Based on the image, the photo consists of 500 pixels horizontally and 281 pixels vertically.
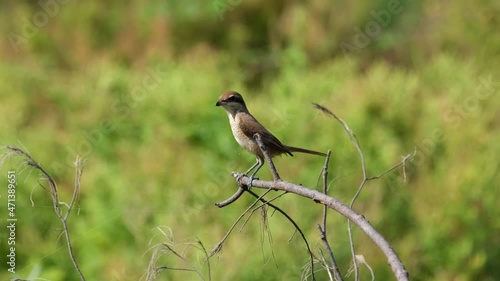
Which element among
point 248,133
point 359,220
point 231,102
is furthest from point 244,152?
point 359,220

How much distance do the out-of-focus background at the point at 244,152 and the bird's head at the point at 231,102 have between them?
487 mm

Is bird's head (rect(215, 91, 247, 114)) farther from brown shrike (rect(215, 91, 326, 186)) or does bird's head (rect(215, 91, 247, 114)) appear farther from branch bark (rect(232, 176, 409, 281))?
branch bark (rect(232, 176, 409, 281))

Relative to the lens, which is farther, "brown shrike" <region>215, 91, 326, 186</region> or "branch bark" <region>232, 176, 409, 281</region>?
"brown shrike" <region>215, 91, 326, 186</region>

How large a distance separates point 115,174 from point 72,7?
4.42 metres

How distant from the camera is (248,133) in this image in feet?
7.28

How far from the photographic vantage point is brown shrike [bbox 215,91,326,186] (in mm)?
2180

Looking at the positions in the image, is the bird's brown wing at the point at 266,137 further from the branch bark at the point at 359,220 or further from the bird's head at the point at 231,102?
the branch bark at the point at 359,220

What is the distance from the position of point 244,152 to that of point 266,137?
2.22 m

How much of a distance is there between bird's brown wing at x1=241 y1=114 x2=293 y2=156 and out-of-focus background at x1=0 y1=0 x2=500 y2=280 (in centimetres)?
53

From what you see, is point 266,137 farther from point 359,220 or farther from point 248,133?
point 359,220

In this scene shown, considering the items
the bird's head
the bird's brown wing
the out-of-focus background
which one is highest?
the out-of-focus background

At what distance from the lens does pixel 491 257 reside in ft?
14.9

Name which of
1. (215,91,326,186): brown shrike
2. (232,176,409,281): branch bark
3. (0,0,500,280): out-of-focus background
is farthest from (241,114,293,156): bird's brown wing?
(232,176,409,281): branch bark

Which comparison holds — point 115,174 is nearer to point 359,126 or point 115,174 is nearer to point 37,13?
point 359,126
